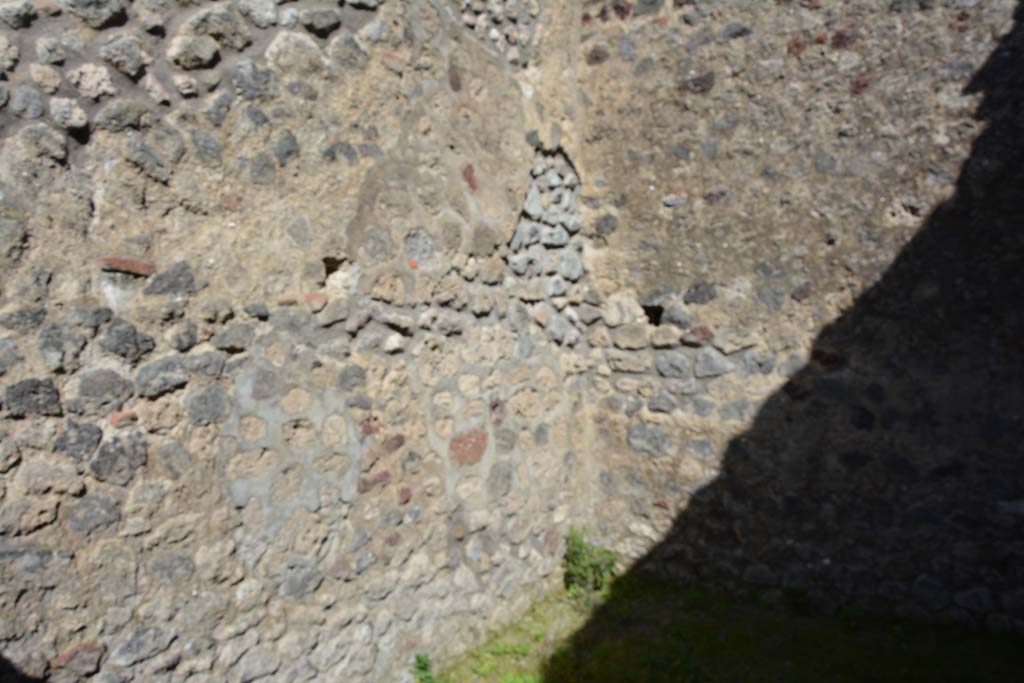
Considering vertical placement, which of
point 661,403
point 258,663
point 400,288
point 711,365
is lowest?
point 258,663

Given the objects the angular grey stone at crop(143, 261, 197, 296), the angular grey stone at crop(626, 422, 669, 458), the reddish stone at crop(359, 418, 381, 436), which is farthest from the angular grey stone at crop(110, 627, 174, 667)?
the angular grey stone at crop(626, 422, 669, 458)

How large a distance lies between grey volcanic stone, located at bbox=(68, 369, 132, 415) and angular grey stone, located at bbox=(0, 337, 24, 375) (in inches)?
6.6

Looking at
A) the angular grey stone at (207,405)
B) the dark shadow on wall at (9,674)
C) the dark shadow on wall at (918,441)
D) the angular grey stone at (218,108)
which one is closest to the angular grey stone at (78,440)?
the angular grey stone at (207,405)

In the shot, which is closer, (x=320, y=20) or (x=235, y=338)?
(x=235, y=338)

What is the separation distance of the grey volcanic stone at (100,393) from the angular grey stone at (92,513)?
0.25m

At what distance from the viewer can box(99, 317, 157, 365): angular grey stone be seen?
2150 mm

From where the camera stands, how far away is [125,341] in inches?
85.8

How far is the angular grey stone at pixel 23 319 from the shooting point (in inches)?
77.5

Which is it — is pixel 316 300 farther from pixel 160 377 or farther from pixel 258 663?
pixel 258 663

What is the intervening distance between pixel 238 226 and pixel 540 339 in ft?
5.48

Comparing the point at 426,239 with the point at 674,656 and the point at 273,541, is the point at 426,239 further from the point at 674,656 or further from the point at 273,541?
the point at 674,656

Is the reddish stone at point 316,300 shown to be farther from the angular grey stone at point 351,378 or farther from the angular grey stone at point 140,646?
the angular grey stone at point 140,646

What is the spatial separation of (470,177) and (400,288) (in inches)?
25.3

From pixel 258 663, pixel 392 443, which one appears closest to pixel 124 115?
pixel 392 443
